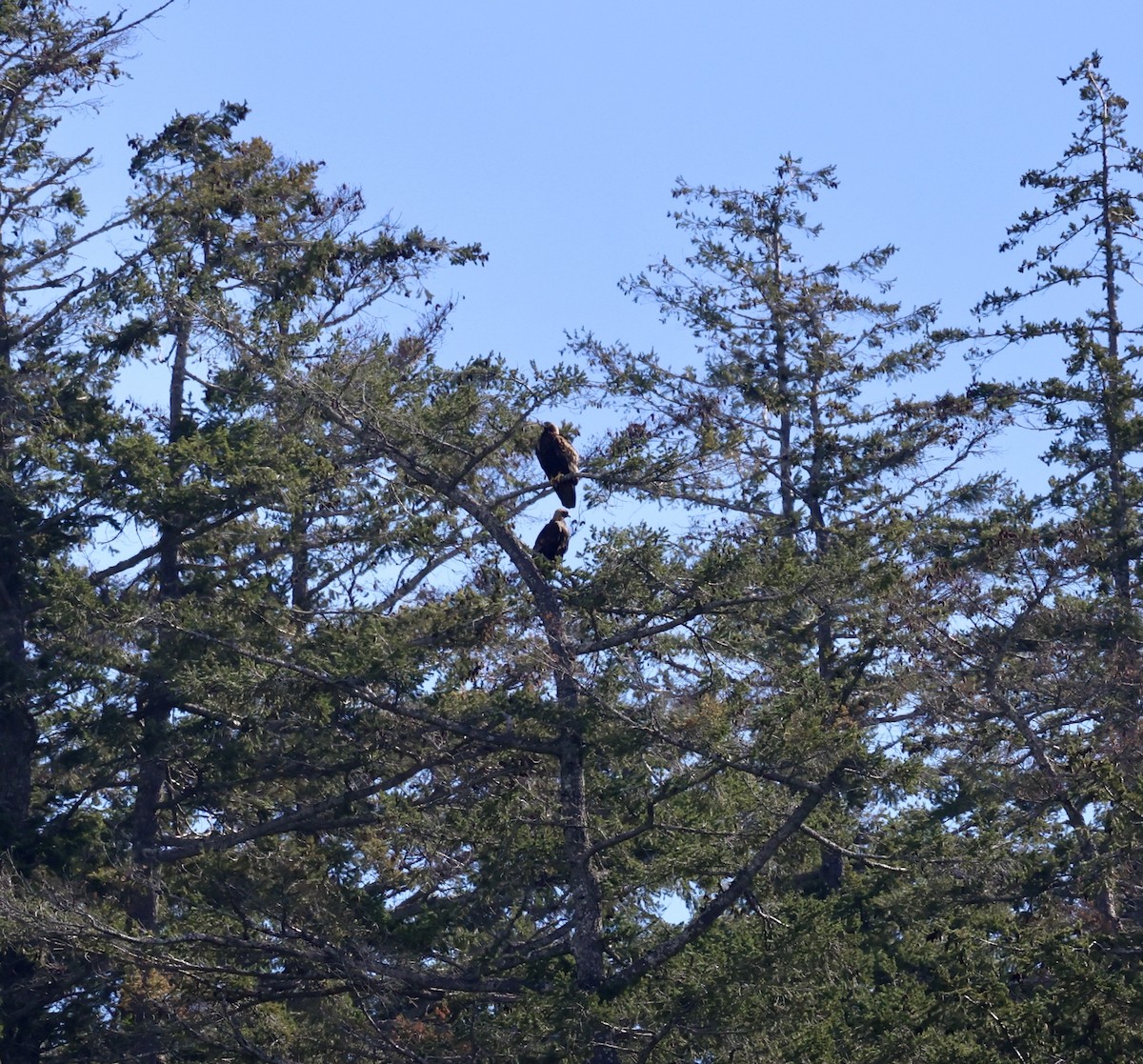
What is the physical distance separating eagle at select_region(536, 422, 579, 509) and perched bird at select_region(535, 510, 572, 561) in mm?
317

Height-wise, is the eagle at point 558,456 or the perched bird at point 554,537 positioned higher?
the eagle at point 558,456

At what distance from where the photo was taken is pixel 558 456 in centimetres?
1353

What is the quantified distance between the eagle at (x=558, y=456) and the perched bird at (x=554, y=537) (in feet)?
1.04

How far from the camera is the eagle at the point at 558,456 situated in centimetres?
1330

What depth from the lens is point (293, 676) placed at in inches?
546

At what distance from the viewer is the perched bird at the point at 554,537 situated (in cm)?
1373

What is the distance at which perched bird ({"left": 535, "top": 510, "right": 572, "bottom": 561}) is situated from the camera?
45.0 feet

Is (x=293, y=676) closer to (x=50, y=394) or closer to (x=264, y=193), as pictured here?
(x=50, y=394)

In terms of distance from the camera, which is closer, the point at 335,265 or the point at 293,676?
the point at 293,676

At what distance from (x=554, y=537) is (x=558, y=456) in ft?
2.22

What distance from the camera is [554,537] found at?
13789mm

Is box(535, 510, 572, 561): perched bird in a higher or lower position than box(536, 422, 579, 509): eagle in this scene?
lower

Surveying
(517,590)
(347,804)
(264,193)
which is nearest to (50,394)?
(264,193)

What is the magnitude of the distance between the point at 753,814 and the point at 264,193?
10.4 meters
